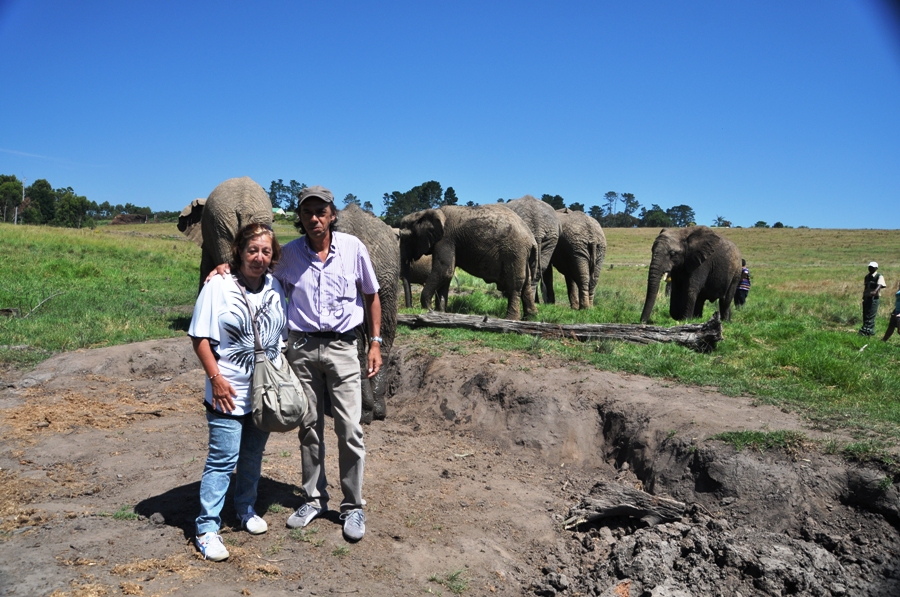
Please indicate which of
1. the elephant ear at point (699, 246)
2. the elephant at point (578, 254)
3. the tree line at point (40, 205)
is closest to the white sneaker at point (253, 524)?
the elephant ear at point (699, 246)

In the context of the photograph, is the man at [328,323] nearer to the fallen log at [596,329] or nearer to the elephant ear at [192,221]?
the fallen log at [596,329]

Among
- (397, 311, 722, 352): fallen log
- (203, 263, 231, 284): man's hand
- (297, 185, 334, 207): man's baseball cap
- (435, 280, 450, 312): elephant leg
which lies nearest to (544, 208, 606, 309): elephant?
(435, 280, 450, 312): elephant leg

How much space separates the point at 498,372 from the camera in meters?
8.17

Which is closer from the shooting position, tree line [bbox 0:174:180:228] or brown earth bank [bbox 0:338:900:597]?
brown earth bank [bbox 0:338:900:597]

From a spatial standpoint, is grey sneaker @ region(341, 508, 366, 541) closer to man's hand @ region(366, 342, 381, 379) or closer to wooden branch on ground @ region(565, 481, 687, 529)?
man's hand @ region(366, 342, 381, 379)

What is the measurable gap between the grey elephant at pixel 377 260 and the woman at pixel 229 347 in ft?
7.45

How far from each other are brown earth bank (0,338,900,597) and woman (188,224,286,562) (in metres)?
0.35

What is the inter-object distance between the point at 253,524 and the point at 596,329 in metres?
6.71

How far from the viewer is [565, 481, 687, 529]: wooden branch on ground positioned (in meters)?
5.71

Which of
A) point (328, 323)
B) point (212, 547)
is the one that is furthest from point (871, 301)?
point (212, 547)

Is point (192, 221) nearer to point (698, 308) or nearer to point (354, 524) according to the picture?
point (354, 524)

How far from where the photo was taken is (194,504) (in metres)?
4.85

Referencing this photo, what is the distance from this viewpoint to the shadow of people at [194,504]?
181 inches

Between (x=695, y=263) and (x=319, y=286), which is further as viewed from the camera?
(x=695, y=263)
